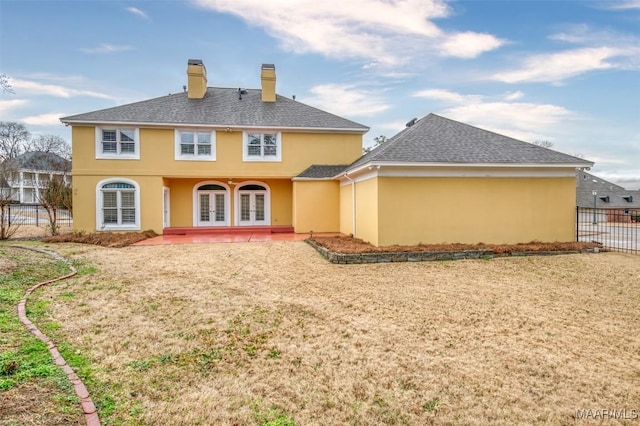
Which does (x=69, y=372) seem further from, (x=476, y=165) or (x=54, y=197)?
(x=54, y=197)

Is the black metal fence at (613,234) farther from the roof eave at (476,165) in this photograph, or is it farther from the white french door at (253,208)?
the white french door at (253,208)

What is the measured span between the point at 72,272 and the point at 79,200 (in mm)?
10335

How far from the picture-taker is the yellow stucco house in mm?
11945

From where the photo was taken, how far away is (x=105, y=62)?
18.1 metres

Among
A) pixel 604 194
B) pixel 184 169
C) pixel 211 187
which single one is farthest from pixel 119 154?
pixel 604 194

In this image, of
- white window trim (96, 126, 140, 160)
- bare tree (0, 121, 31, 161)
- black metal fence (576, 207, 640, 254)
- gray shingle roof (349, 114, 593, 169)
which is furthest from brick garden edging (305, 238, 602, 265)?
bare tree (0, 121, 31, 161)

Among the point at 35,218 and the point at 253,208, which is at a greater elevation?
the point at 253,208

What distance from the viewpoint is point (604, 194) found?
4803cm

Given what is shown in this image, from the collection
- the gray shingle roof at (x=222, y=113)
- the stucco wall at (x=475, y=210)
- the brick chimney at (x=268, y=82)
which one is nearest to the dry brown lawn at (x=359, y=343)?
the stucco wall at (x=475, y=210)

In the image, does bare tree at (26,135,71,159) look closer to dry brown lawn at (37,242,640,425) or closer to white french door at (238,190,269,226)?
white french door at (238,190,269,226)

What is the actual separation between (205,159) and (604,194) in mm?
55096

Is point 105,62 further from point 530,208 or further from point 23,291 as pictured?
point 530,208

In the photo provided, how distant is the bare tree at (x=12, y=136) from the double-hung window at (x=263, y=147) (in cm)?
3788

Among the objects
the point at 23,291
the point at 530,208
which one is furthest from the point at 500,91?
the point at 23,291
